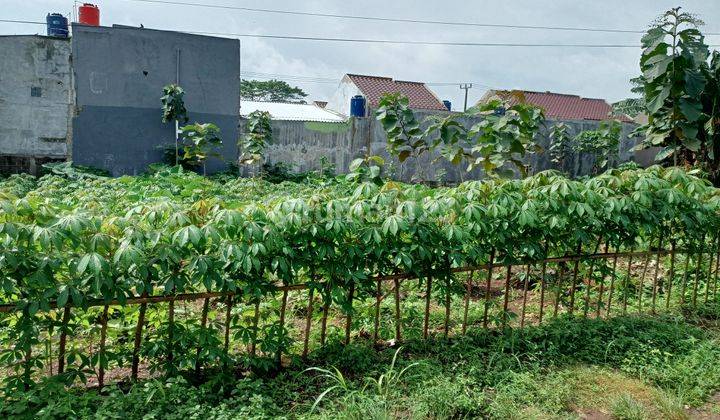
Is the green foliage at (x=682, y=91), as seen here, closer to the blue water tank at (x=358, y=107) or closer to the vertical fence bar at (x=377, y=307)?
the vertical fence bar at (x=377, y=307)

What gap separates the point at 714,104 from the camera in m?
7.77

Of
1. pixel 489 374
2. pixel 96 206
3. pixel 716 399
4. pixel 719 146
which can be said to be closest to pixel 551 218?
pixel 489 374

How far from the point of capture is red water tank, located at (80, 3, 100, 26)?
1553 centimetres

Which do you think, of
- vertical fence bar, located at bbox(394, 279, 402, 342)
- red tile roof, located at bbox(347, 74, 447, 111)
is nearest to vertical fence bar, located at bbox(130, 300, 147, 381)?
vertical fence bar, located at bbox(394, 279, 402, 342)

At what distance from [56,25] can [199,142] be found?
18.2ft

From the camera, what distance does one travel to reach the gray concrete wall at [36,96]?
47.0ft

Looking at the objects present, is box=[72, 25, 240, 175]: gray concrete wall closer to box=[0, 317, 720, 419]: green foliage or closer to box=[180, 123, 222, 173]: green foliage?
box=[180, 123, 222, 173]: green foliage

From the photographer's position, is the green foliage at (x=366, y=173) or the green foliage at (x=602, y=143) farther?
the green foliage at (x=602, y=143)

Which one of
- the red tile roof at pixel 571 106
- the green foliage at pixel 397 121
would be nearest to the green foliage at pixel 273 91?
the red tile roof at pixel 571 106

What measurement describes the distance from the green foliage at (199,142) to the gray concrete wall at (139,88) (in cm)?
55

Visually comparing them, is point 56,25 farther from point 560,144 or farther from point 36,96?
point 560,144

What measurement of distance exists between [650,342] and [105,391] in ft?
13.2

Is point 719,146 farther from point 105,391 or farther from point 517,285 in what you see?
point 105,391

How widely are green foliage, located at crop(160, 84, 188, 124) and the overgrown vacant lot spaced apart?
10.9 metres
